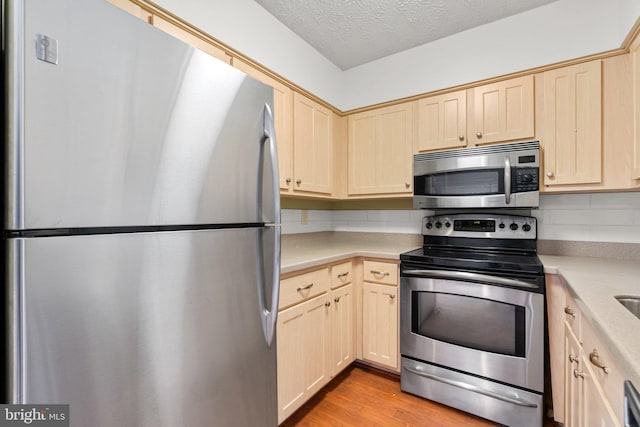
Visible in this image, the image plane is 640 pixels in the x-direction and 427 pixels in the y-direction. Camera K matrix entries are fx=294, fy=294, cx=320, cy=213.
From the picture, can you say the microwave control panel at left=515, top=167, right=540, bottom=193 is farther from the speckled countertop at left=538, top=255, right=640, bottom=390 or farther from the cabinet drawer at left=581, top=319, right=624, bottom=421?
the cabinet drawer at left=581, top=319, right=624, bottom=421

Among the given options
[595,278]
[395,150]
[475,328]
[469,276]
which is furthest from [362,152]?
[595,278]

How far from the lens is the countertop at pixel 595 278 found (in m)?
0.70

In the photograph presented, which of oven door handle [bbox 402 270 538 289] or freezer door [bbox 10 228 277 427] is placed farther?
oven door handle [bbox 402 270 538 289]

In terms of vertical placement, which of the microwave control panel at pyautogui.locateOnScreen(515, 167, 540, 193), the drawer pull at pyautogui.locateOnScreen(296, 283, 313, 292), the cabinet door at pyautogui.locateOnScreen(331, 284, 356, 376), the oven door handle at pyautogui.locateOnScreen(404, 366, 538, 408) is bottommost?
the oven door handle at pyautogui.locateOnScreen(404, 366, 538, 408)

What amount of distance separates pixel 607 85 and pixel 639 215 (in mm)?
828

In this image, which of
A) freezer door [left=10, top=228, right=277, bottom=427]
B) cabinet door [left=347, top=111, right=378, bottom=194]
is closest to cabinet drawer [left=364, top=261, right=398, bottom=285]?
cabinet door [left=347, top=111, right=378, bottom=194]

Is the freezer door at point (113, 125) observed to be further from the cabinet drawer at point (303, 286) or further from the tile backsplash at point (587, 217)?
the tile backsplash at point (587, 217)

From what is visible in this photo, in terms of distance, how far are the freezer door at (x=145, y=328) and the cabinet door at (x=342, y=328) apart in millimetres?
947

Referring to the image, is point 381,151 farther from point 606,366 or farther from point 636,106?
point 606,366

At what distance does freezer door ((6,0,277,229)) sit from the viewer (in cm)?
58

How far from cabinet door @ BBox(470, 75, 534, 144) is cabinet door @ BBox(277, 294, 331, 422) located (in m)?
1.57

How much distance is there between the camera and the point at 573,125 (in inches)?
70.0

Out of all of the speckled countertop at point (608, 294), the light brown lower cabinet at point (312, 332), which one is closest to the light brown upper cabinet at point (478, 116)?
the speckled countertop at point (608, 294)

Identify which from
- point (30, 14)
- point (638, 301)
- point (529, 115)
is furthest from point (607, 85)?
point (30, 14)
